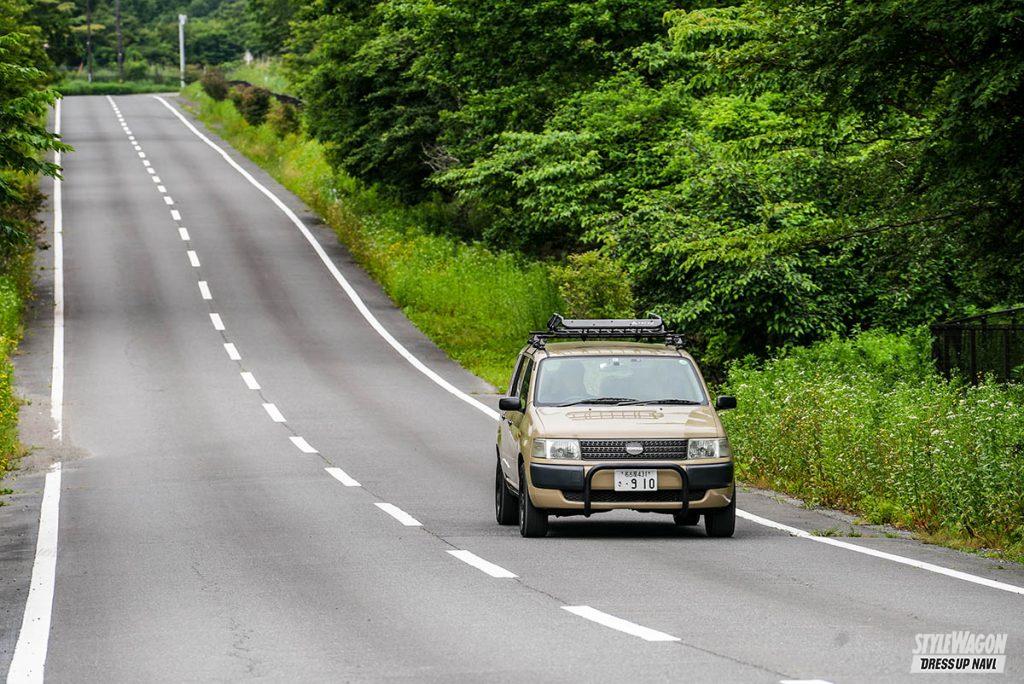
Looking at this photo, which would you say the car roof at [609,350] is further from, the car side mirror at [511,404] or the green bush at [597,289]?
the green bush at [597,289]

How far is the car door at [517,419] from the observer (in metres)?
13.9

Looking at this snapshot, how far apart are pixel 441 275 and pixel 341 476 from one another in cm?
2013

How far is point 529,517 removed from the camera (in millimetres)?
13273

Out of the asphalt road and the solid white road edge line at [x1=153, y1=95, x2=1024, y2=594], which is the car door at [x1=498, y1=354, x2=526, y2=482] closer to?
the asphalt road

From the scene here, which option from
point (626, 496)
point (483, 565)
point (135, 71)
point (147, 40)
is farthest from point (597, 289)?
point (147, 40)

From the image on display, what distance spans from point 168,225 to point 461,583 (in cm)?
3943

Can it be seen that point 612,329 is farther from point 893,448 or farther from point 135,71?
point 135,71

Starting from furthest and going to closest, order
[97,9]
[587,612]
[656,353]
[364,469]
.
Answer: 1. [97,9]
2. [364,469]
3. [656,353]
4. [587,612]

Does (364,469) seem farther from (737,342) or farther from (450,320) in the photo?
(450,320)

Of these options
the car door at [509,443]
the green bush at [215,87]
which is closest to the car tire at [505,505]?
the car door at [509,443]

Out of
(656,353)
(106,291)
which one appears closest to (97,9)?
(106,291)

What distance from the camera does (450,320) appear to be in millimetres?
36406

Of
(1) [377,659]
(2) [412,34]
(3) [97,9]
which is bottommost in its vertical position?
(1) [377,659]

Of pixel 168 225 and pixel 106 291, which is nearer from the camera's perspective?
pixel 106 291
